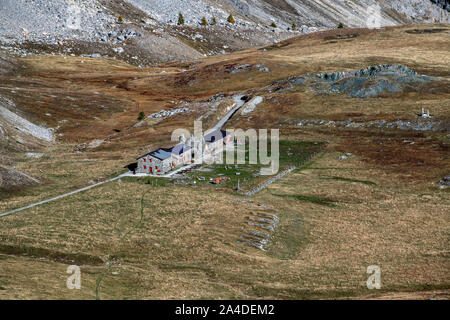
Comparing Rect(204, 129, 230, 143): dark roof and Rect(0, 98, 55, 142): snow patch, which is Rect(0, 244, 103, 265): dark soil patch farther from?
Rect(0, 98, 55, 142): snow patch

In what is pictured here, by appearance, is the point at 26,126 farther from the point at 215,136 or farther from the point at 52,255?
the point at 52,255

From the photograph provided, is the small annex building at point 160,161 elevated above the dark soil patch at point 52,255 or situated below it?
above

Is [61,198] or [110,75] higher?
[110,75]

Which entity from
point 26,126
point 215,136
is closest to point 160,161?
point 215,136

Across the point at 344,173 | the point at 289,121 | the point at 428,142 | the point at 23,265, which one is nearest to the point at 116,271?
the point at 23,265

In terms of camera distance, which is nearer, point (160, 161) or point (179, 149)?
point (160, 161)

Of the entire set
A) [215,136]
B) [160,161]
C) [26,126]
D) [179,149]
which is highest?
[26,126]

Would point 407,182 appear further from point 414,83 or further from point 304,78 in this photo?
point 304,78

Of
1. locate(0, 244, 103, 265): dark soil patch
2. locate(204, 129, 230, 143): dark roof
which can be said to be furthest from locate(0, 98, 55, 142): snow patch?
locate(0, 244, 103, 265): dark soil patch

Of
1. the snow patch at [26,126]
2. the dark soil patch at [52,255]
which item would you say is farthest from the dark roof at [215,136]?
the dark soil patch at [52,255]

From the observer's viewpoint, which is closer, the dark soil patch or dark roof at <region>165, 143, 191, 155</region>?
the dark soil patch

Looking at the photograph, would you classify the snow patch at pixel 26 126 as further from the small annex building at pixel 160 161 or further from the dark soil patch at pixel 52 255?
the dark soil patch at pixel 52 255
